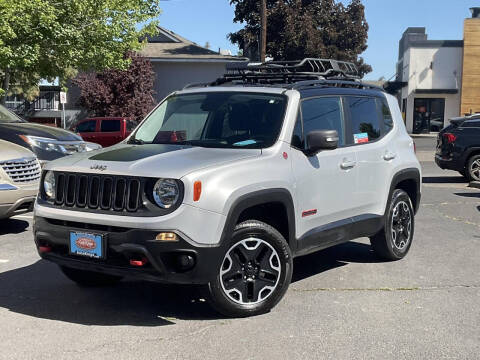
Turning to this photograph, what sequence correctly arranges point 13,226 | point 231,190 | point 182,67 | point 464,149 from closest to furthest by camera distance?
point 231,190, point 13,226, point 464,149, point 182,67

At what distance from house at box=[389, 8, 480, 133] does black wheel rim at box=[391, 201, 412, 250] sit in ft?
129

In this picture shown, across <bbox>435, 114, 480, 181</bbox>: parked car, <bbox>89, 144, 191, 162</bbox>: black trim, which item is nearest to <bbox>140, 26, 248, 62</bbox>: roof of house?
<bbox>435, 114, 480, 181</bbox>: parked car

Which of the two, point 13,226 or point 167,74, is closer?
point 13,226

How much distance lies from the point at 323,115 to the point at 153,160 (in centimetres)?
190

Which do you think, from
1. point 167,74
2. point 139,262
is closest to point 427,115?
point 167,74

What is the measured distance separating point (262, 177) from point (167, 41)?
31678 mm

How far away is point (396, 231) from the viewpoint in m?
6.78

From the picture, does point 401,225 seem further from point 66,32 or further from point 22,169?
point 66,32

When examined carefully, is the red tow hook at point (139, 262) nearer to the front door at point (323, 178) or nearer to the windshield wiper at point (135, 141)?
the front door at point (323, 178)

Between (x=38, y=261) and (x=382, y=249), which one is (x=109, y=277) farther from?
(x=382, y=249)

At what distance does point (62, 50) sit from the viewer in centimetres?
1825

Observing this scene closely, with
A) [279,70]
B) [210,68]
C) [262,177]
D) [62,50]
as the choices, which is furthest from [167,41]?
[262,177]

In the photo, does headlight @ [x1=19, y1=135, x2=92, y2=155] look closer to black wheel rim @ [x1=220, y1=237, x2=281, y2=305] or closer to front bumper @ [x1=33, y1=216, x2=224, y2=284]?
front bumper @ [x1=33, y1=216, x2=224, y2=284]

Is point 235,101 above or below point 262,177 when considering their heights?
above
